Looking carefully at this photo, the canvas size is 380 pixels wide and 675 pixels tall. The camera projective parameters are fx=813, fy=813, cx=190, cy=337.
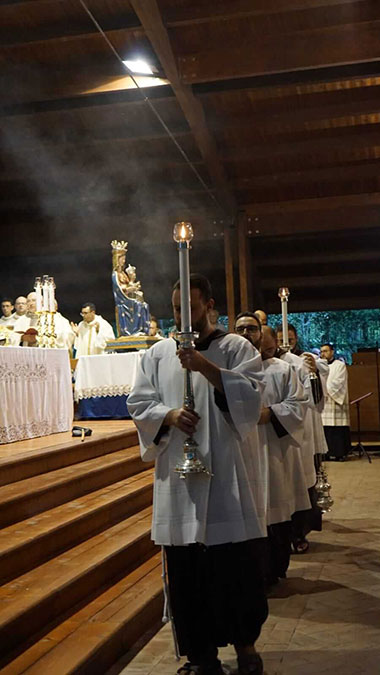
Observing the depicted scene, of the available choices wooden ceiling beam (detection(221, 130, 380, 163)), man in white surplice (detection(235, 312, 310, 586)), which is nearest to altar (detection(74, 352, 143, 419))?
wooden ceiling beam (detection(221, 130, 380, 163))

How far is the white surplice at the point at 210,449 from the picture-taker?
3.03 metres

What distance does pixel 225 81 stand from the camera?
10.1m

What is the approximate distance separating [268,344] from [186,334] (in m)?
1.99

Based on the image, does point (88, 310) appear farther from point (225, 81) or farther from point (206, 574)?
point (206, 574)

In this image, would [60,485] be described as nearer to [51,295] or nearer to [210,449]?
[210,449]

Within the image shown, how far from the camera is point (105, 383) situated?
31.3ft

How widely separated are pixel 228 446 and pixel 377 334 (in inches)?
572

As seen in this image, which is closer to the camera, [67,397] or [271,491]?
[271,491]

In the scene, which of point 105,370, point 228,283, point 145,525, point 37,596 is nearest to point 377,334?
point 228,283

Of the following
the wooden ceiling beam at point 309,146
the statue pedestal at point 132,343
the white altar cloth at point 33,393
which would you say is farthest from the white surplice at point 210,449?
the wooden ceiling beam at point 309,146

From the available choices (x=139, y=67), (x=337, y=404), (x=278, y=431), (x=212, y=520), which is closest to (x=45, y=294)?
(x=139, y=67)

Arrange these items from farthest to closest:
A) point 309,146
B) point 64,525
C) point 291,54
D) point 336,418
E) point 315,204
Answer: point 315,204 → point 309,146 → point 336,418 → point 291,54 → point 64,525

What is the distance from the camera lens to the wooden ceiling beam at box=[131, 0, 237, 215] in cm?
795

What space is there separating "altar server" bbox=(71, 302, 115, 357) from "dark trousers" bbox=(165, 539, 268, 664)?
775cm
